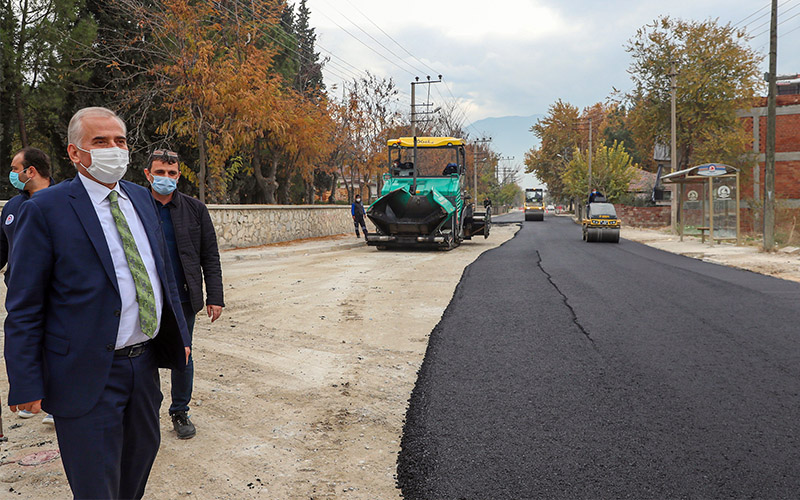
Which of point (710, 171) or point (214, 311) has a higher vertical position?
point (710, 171)

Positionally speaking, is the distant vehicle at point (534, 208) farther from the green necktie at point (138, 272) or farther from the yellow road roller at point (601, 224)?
the green necktie at point (138, 272)

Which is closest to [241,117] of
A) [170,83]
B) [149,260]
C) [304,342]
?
[170,83]

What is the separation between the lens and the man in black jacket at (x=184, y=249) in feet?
13.1

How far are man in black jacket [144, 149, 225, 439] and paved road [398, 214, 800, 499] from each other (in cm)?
158

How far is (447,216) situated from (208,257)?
14898 millimetres

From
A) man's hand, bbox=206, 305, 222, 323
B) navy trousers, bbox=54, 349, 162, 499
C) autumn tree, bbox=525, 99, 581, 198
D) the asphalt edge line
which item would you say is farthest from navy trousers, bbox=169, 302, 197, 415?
autumn tree, bbox=525, 99, 581, 198

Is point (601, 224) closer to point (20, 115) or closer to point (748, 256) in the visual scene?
point (748, 256)

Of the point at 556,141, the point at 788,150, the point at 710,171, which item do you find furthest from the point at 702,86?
the point at 556,141

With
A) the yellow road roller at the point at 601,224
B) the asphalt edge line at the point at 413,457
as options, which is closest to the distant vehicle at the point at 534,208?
the yellow road roller at the point at 601,224

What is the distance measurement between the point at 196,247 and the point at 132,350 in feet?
5.98

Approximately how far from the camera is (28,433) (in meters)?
4.23

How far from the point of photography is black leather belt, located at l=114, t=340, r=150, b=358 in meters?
2.35

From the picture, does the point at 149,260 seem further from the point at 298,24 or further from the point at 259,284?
the point at 298,24

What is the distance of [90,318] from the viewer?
2.24 metres
